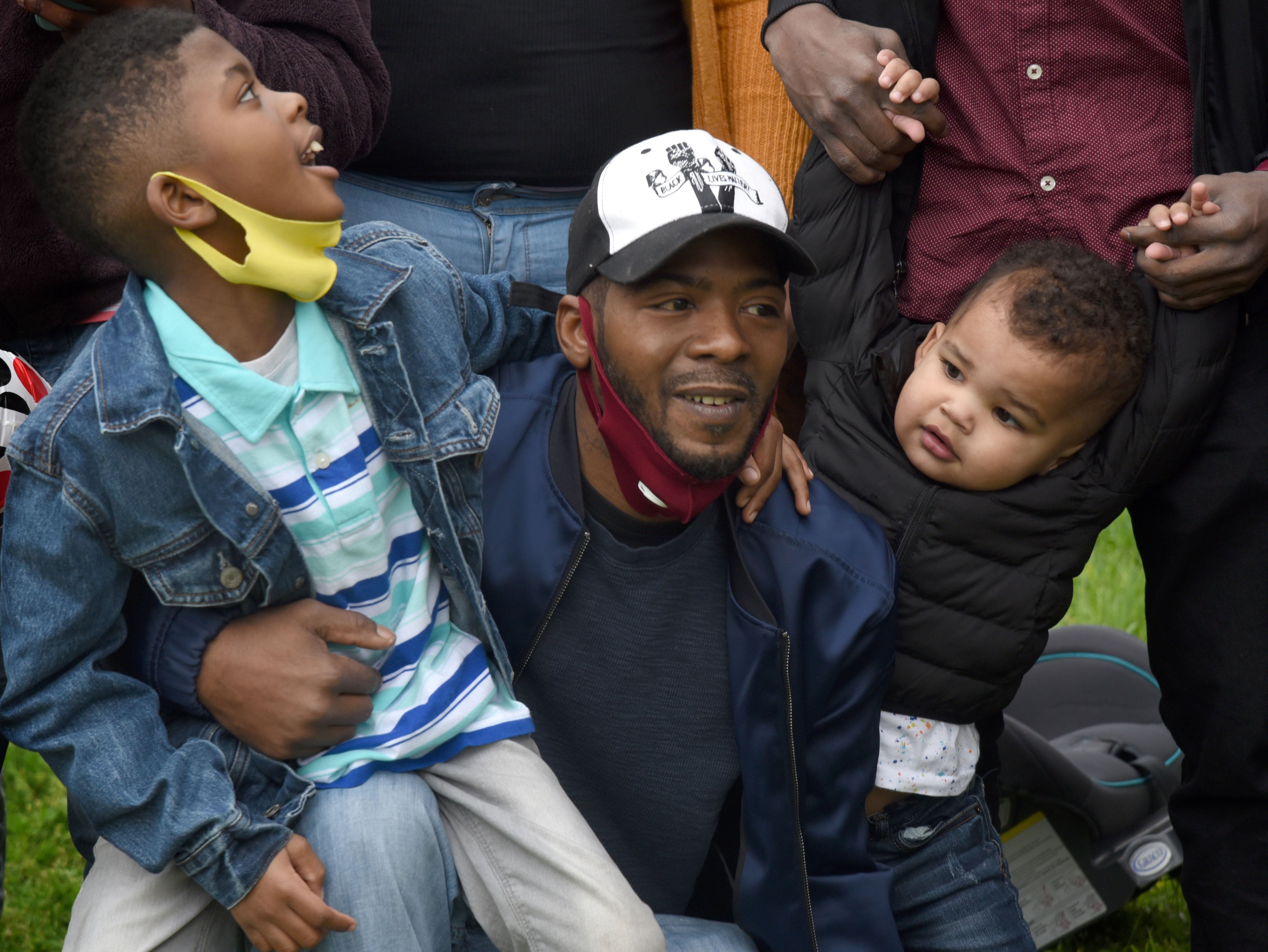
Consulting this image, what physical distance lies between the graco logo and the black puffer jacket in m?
1.08

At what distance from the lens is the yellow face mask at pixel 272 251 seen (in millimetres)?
1968

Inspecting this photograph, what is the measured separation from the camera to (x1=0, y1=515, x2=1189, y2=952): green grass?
327 centimetres

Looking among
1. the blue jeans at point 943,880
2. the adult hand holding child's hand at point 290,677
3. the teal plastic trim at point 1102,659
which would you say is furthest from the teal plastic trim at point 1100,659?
the adult hand holding child's hand at point 290,677

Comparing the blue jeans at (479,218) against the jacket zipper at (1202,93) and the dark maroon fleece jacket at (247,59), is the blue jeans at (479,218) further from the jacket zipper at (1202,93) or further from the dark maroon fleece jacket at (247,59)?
the jacket zipper at (1202,93)

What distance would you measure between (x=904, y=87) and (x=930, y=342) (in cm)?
51

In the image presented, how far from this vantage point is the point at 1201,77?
7.89 ft

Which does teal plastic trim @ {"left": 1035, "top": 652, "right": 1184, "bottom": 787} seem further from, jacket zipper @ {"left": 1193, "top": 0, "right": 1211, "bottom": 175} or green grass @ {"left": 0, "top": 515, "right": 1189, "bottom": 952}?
jacket zipper @ {"left": 1193, "top": 0, "right": 1211, "bottom": 175}

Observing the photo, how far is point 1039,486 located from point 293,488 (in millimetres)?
1418

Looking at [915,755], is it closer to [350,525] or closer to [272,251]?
[350,525]

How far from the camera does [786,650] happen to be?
2434 mm

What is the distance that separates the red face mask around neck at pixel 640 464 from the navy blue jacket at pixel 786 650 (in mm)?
108

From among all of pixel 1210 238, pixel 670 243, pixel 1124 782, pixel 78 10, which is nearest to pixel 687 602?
pixel 670 243

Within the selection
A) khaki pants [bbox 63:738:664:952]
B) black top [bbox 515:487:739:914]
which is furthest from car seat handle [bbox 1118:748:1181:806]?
khaki pants [bbox 63:738:664:952]

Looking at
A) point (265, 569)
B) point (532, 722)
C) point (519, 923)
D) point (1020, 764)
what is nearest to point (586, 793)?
point (532, 722)
